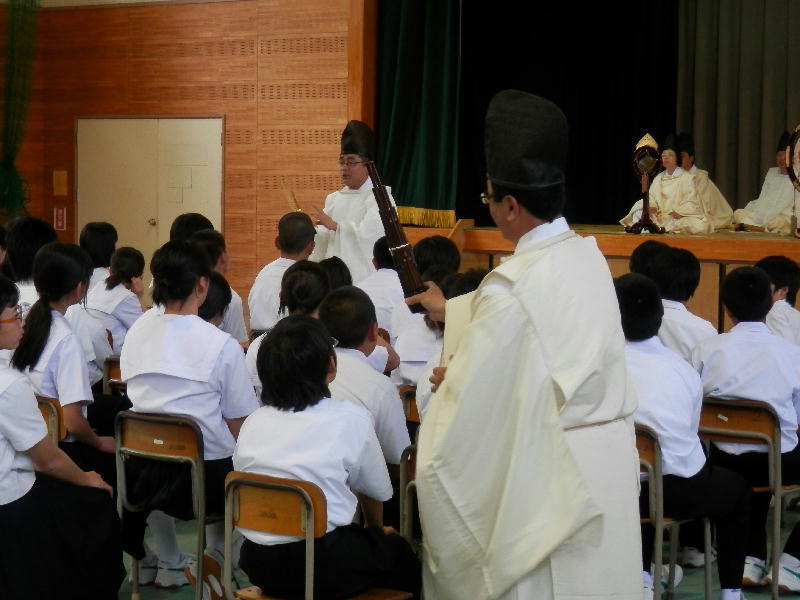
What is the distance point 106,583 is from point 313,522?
0.92 meters

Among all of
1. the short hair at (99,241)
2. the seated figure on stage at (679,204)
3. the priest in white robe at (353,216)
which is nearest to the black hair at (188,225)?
the short hair at (99,241)

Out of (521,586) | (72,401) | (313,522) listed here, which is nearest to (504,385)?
(521,586)

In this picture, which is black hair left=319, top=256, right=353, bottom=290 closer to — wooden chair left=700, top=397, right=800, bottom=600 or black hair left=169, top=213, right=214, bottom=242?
black hair left=169, top=213, right=214, bottom=242

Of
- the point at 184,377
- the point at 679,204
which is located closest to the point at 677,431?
the point at 184,377

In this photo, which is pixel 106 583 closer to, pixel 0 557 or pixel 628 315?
pixel 0 557

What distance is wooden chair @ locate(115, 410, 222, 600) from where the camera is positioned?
11.1 ft

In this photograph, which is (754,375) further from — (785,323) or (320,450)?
(320,450)

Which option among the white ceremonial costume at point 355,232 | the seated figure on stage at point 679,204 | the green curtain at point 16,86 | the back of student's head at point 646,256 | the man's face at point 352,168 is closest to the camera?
the back of student's head at point 646,256

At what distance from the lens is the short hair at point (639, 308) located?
352cm

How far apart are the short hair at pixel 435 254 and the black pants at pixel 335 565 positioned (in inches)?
100

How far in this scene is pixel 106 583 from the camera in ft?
11.0

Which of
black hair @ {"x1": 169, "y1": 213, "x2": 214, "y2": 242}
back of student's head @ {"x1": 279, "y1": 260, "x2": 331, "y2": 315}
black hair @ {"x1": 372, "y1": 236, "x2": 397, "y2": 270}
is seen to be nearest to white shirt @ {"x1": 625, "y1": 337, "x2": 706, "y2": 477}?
back of student's head @ {"x1": 279, "y1": 260, "x2": 331, "y2": 315}

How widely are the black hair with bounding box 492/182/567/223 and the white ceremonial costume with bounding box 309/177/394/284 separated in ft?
15.4

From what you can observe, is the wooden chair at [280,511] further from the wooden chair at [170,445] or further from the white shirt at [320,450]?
the wooden chair at [170,445]
